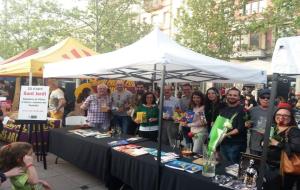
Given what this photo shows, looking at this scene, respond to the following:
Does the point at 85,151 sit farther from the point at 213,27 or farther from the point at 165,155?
the point at 213,27


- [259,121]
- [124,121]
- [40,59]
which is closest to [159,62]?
[259,121]

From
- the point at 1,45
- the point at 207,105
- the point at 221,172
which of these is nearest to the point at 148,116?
the point at 207,105

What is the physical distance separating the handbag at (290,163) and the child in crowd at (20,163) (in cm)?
257

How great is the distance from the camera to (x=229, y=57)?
19.2 m

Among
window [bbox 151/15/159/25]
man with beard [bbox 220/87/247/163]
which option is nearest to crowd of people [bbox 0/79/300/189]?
man with beard [bbox 220/87/247/163]

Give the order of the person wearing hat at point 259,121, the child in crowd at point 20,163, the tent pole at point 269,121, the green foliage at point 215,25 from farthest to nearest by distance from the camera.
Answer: the green foliage at point 215,25 < the person wearing hat at point 259,121 < the child in crowd at point 20,163 < the tent pole at point 269,121

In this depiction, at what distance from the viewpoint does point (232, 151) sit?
443 centimetres

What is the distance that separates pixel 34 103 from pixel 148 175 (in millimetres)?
2941

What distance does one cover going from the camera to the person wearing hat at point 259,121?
446 cm

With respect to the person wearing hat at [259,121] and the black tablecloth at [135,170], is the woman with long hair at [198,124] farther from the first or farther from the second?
the black tablecloth at [135,170]

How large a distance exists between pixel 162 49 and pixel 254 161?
5.52ft

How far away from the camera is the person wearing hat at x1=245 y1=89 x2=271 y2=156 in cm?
446

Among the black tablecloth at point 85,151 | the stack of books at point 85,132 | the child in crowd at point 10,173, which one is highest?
the child in crowd at point 10,173

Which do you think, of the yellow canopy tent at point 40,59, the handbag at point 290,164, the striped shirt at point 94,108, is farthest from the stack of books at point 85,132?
the handbag at point 290,164
